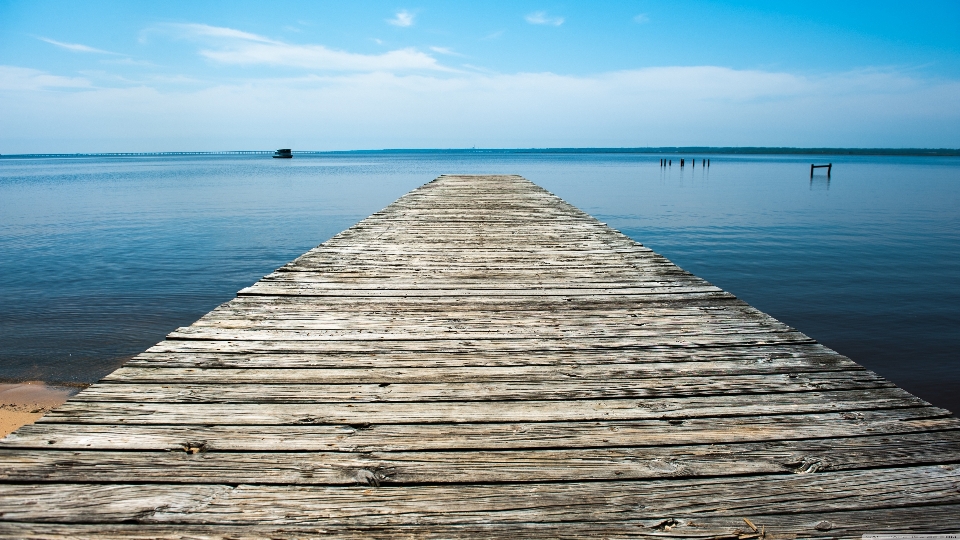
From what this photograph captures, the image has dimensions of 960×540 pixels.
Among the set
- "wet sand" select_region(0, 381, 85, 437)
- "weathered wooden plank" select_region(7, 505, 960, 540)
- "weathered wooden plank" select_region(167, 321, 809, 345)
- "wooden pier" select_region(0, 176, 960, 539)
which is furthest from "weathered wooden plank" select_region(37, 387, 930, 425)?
"wet sand" select_region(0, 381, 85, 437)

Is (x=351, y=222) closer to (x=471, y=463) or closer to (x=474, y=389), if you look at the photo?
(x=474, y=389)

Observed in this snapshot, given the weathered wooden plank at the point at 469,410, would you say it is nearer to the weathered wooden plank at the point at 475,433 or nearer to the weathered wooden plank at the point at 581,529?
the weathered wooden plank at the point at 475,433

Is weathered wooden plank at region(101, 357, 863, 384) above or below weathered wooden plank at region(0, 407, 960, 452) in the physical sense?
above

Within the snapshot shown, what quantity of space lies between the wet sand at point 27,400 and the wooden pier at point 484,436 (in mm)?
2946

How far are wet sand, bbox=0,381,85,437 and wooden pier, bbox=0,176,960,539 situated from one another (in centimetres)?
295

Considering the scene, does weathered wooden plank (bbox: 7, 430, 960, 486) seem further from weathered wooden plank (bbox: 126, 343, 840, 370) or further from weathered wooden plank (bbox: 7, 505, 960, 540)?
weathered wooden plank (bbox: 126, 343, 840, 370)

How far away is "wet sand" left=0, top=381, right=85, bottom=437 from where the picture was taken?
4.92 meters

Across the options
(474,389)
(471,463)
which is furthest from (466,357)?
(471,463)

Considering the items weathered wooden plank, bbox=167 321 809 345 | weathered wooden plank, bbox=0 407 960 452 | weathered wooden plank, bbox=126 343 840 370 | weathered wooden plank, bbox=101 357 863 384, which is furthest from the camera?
weathered wooden plank, bbox=167 321 809 345

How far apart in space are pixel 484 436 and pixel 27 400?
571cm

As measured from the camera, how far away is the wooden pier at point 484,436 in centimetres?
169

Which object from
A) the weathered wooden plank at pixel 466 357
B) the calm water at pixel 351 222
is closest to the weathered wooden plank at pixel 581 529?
the weathered wooden plank at pixel 466 357

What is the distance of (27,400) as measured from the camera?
5457mm

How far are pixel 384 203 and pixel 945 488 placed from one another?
25.1 m
